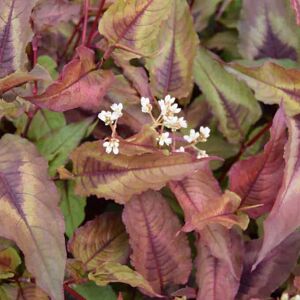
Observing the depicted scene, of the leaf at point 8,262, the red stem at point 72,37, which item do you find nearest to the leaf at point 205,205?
the leaf at point 8,262

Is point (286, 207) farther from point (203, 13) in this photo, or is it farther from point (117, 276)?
point (203, 13)

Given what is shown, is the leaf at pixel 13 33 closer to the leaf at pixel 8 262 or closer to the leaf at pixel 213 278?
the leaf at pixel 8 262

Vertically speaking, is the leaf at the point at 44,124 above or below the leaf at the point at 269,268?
above

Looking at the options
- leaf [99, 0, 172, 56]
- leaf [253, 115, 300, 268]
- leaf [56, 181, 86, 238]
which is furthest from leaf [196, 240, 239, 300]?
leaf [99, 0, 172, 56]

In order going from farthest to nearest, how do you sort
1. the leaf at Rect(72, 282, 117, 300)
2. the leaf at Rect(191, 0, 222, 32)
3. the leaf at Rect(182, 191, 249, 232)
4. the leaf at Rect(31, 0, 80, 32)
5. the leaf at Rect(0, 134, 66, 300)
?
the leaf at Rect(191, 0, 222, 32), the leaf at Rect(31, 0, 80, 32), the leaf at Rect(72, 282, 117, 300), the leaf at Rect(182, 191, 249, 232), the leaf at Rect(0, 134, 66, 300)

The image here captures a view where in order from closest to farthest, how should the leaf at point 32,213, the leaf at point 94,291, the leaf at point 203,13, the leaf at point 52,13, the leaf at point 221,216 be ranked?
the leaf at point 32,213, the leaf at point 221,216, the leaf at point 94,291, the leaf at point 52,13, the leaf at point 203,13

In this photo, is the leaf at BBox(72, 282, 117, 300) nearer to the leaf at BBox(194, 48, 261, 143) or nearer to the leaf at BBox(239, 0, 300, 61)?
the leaf at BBox(194, 48, 261, 143)

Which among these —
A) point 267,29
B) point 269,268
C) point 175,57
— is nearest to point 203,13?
point 267,29
